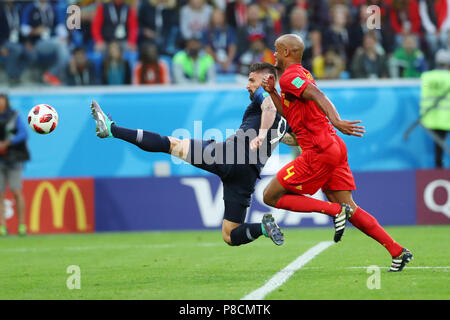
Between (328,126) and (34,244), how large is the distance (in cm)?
674

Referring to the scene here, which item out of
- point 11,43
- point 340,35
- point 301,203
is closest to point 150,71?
point 11,43

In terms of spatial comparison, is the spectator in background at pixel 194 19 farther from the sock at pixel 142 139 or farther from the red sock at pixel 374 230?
the red sock at pixel 374 230

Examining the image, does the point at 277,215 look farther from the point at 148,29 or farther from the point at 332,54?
the point at 148,29

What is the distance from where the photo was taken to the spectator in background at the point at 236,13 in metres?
17.8

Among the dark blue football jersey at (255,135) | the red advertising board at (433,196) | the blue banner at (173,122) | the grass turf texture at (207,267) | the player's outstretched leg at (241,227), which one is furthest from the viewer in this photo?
the blue banner at (173,122)

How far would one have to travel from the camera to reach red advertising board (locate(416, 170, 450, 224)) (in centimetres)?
1473

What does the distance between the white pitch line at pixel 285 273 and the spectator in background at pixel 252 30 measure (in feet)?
22.0

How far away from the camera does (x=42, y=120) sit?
364 inches

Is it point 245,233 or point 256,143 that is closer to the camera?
point 256,143

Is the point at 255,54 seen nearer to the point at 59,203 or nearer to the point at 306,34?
the point at 306,34

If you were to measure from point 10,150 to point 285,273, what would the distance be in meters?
8.44

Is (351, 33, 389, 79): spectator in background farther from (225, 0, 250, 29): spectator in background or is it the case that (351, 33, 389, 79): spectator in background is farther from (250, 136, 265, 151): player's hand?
(250, 136, 265, 151): player's hand

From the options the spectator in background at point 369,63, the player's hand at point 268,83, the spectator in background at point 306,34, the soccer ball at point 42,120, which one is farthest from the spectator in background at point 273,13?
the player's hand at point 268,83

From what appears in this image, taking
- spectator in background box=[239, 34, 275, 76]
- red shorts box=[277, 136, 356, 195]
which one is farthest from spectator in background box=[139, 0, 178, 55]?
red shorts box=[277, 136, 356, 195]
